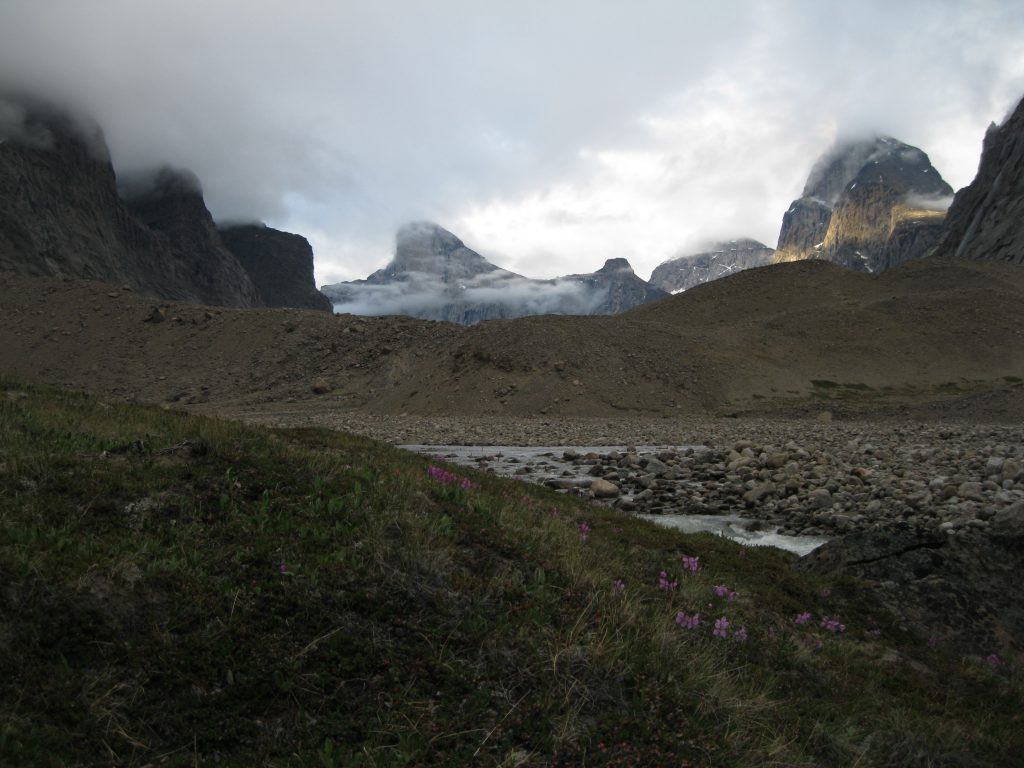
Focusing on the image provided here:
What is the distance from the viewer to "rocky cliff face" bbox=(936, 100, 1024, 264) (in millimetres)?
112312

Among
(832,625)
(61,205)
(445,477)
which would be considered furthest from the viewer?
(61,205)

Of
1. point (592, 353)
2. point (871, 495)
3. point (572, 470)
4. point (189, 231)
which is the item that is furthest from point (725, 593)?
point (189, 231)

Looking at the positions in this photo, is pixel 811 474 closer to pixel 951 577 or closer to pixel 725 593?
pixel 951 577

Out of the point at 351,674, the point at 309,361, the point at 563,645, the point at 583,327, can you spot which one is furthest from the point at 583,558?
the point at 309,361

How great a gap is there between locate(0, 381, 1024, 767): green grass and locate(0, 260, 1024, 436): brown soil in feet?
112

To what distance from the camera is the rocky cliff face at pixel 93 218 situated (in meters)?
115

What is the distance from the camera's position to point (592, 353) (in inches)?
2015

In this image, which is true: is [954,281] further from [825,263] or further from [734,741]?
[734,741]

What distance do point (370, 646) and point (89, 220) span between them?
163971 mm

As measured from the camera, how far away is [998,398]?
3878 centimetres

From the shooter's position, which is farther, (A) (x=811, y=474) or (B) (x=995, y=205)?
(B) (x=995, y=205)

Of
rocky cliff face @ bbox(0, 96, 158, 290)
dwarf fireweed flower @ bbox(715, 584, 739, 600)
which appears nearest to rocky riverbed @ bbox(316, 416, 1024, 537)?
dwarf fireweed flower @ bbox(715, 584, 739, 600)

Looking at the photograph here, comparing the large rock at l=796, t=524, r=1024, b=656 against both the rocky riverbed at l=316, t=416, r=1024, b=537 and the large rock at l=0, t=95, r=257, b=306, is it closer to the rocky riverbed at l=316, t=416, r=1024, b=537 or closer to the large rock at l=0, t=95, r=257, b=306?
the rocky riverbed at l=316, t=416, r=1024, b=537

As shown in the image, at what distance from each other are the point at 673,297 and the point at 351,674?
8197 cm
